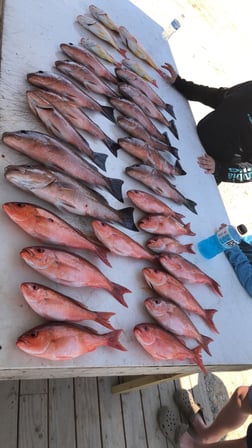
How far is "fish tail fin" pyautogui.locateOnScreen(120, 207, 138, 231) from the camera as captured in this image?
1.71 m

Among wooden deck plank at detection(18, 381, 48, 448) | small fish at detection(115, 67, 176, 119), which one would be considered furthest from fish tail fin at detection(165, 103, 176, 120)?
wooden deck plank at detection(18, 381, 48, 448)

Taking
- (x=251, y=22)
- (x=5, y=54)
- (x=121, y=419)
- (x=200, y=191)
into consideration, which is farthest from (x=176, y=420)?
(x=251, y=22)

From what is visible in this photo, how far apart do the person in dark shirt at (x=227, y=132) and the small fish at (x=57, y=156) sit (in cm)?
112

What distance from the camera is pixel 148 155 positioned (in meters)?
2.18

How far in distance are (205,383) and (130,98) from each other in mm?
2106

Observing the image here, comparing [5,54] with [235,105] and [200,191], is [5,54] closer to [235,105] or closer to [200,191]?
[200,191]

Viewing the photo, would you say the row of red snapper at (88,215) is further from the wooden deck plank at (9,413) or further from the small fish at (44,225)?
the wooden deck plank at (9,413)

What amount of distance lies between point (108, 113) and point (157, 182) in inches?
20.1

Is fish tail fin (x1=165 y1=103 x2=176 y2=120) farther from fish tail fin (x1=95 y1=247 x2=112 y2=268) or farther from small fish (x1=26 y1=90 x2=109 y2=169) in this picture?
fish tail fin (x1=95 y1=247 x2=112 y2=268)

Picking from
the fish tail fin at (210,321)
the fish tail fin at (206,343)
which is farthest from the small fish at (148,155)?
the fish tail fin at (206,343)

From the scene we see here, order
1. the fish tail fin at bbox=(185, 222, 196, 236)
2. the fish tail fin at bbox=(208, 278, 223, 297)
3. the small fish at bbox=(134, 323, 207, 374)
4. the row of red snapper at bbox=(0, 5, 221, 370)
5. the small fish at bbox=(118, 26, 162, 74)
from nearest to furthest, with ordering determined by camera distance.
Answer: the row of red snapper at bbox=(0, 5, 221, 370), the small fish at bbox=(134, 323, 207, 374), the fish tail fin at bbox=(208, 278, 223, 297), the fish tail fin at bbox=(185, 222, 196, 236), the small fish at bbox=(118, 26, 162, 74)

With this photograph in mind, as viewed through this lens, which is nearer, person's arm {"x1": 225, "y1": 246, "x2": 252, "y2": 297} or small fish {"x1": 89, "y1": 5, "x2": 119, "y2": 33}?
person's arm {"x1": 225, "y1": 246, "x2": 252, "y2": 297}

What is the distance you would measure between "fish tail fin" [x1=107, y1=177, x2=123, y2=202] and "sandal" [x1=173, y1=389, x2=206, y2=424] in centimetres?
149

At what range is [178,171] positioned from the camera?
7.75 ft
